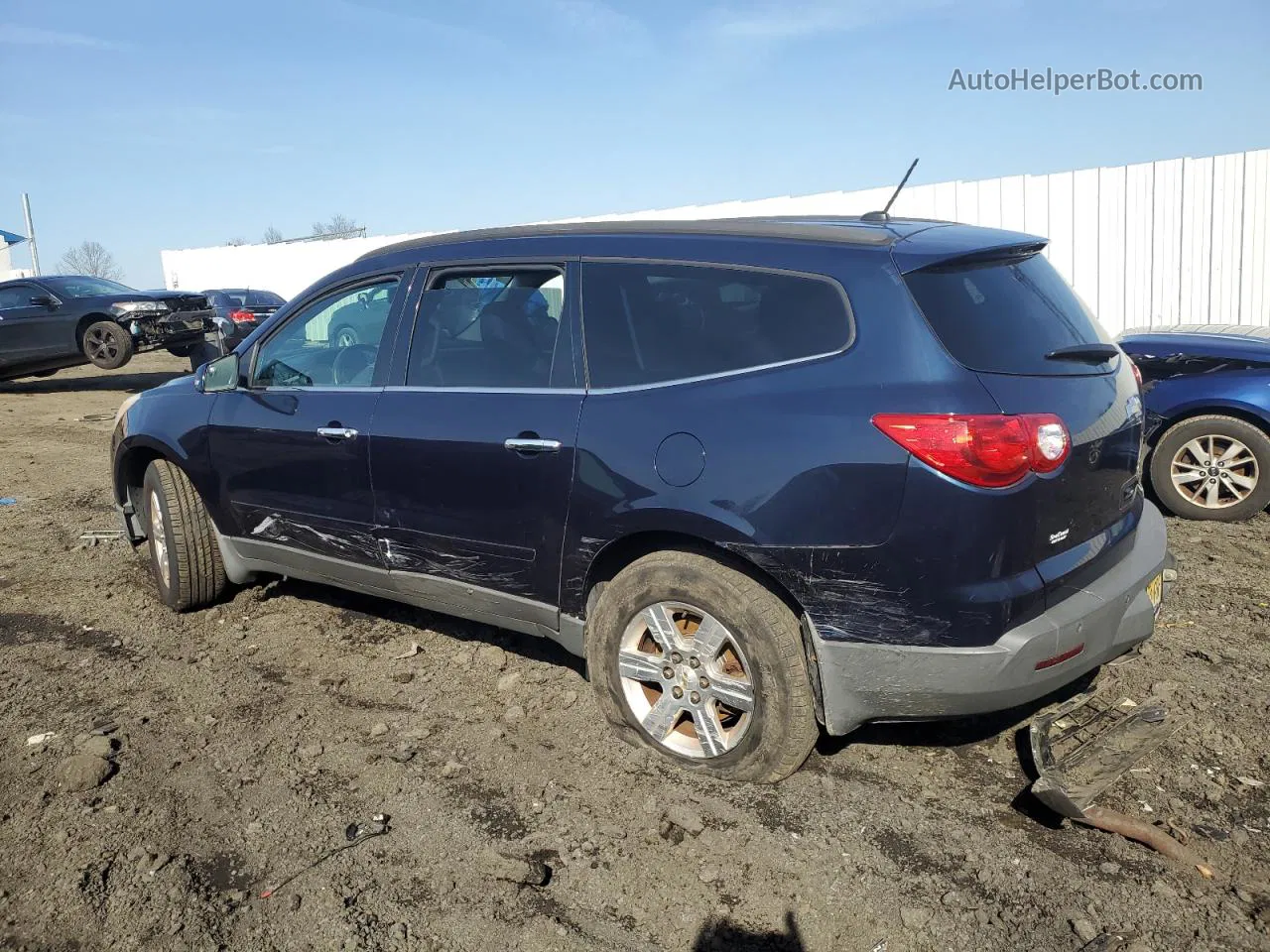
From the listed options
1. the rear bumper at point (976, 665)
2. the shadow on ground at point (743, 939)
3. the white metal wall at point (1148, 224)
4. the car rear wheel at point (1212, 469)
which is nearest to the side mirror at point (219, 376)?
the rear bumper at point (976, 665)

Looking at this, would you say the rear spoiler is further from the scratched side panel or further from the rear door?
the rear door

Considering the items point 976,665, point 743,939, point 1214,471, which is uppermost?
point 976,665

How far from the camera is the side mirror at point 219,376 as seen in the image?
479 centimetres

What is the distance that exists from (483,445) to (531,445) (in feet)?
0.76

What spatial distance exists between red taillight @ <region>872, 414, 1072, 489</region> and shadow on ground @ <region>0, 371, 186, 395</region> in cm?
1622

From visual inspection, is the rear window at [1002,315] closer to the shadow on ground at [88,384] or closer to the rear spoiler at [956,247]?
the rear spoiler at [956,247]

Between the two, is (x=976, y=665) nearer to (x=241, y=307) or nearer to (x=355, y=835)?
(x=355, y=835)

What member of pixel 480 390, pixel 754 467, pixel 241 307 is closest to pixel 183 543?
pixel 480 390

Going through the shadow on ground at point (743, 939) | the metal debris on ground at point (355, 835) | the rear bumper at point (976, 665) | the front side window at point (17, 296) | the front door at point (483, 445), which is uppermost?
the front side window at point (17, 296)

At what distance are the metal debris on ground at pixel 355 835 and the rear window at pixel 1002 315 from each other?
2.26 metres

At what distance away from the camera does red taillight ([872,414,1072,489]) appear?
2.81 m

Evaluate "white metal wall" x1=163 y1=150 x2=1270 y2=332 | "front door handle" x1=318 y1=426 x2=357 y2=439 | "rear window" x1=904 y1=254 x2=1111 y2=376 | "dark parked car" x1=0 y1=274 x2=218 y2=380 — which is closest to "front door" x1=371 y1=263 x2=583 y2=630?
"front door handle" x1=318 y1=426 x2=357 y2=439

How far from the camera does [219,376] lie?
4.83 meters

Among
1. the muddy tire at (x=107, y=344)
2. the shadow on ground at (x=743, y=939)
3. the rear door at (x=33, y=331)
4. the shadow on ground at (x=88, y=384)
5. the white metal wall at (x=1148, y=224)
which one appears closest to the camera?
the shadow on ground at (x=743, y=939)
